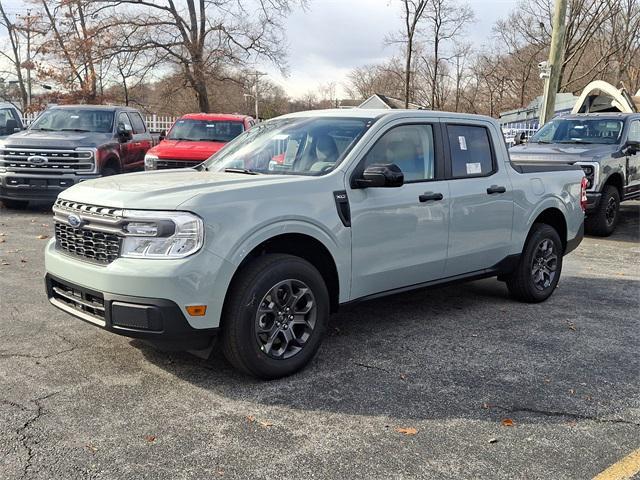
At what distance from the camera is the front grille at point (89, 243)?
3787 millimetres

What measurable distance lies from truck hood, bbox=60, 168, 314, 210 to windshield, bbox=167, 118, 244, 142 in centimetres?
790

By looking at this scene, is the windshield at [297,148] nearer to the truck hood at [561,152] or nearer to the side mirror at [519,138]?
the truck hood at [561,152]

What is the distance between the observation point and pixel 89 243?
12.9 feet

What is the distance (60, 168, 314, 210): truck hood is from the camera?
3.73 meters

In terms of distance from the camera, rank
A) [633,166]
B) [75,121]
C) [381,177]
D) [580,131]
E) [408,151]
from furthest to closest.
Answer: [75,121] < [580,131] < [633,166] < [408,151] < [381,177]

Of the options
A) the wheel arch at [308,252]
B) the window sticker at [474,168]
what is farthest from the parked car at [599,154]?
the wheel arch at [308,252]

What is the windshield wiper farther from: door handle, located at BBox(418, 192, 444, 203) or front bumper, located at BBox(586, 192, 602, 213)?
front bumper, located at BBox(586, 192, 602, 213)

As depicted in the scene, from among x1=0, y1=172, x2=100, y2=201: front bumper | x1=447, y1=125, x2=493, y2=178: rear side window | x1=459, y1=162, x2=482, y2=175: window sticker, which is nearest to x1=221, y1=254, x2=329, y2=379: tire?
x1=447, y1=125, x2=493, y2=178: rear side window

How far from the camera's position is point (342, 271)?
14.4 ft

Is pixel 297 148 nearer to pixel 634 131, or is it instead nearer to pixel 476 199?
pixel 476 199

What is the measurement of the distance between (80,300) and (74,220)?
1.69 feet

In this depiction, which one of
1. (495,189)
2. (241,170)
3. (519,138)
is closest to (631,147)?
(519,138)

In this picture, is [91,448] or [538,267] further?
[538,267]

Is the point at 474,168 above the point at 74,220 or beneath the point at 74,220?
above
